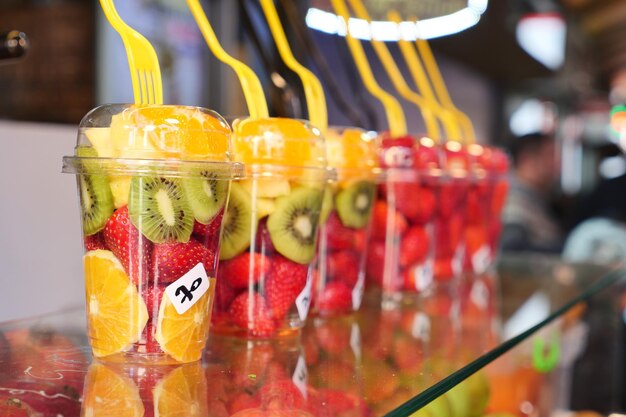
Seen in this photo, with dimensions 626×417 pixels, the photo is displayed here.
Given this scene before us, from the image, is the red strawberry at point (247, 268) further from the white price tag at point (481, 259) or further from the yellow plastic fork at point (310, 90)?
the white price tag at point (481, 259)

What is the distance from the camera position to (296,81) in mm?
1740

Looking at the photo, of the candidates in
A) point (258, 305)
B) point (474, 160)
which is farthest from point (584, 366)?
point (258, 305)

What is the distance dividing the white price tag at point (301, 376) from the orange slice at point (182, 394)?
0.08 metres

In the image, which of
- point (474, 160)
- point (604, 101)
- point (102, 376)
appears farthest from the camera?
point (604, 101)

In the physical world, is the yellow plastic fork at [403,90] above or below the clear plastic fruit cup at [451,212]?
above

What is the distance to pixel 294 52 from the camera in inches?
84.9

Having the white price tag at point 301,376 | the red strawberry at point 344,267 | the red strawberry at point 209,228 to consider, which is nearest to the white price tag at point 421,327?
the red strawberry at point 344,267

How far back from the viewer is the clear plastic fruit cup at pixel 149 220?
721 mm

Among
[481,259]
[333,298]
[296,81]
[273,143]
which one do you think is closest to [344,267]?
[333,298]

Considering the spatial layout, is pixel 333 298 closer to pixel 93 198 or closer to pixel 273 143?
pixel 273 143

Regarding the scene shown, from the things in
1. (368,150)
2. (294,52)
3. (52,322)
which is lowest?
(52,322)

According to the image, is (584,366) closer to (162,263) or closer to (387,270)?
(387,270)

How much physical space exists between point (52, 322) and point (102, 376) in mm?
286

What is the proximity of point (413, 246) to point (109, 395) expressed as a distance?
0.70 metres
